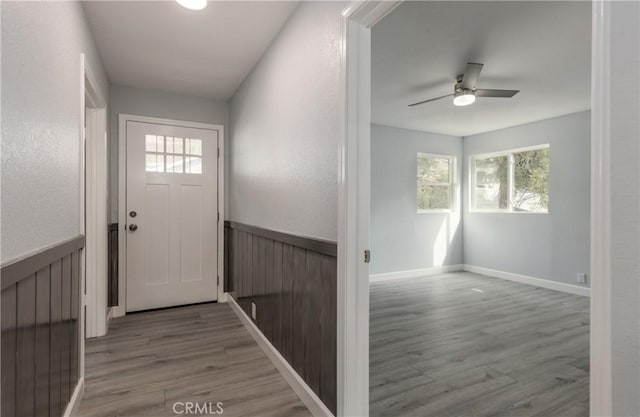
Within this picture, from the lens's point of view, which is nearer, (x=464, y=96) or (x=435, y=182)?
(x=464, y=96)

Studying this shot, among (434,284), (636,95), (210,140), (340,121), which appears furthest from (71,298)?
(434,284)

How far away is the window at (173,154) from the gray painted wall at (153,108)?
0.26 meters

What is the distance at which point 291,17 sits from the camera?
2.21 metres

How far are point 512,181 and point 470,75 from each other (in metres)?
3.12

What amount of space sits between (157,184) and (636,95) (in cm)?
384

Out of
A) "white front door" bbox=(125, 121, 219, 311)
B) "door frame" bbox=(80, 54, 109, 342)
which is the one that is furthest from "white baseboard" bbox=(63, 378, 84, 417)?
"white front door" bbox=(125, 121, 219, 311)

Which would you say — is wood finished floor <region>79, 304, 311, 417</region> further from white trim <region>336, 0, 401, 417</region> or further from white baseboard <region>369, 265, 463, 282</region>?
white baseboard <region>369, 265, 463, 282</region>

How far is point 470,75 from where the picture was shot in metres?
3.00

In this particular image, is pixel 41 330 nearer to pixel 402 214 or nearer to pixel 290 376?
pixel 290 376

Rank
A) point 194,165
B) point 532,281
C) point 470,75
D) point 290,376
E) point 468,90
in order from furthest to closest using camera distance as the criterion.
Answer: point 532,281, point 194,165, point 468,90, point 470,75, point 290,376

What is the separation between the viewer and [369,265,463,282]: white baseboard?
5227 millimetres

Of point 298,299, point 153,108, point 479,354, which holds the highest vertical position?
point 153,108

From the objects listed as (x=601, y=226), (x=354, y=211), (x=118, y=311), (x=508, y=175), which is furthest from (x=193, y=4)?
(x=508, y=175)

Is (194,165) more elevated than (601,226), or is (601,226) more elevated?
(194,165)
